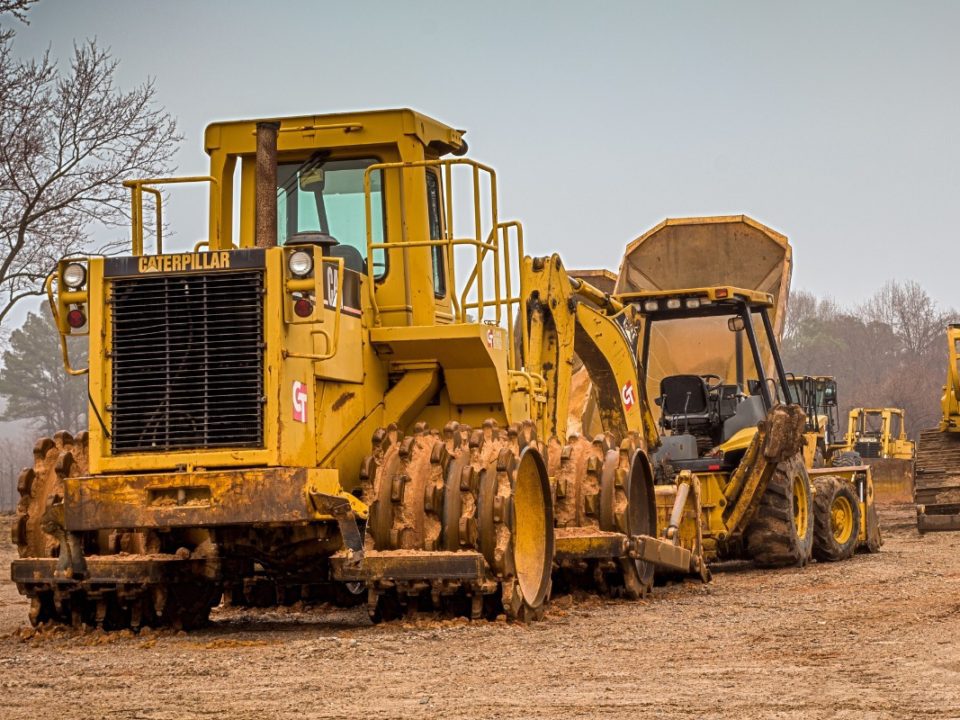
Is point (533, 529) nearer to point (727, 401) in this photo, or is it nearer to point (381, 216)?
point (381, 216)

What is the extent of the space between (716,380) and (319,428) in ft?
29.8

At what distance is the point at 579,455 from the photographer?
11.6 metres

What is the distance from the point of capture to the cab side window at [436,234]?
11227mm

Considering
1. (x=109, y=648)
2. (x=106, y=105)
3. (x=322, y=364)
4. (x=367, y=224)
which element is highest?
(x=106, y=105)

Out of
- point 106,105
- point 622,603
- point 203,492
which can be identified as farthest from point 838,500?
point 106,105

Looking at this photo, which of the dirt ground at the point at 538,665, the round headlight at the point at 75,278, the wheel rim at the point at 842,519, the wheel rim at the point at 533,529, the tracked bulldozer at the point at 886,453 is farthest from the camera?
the tracked bulldozer at the point at 886,453

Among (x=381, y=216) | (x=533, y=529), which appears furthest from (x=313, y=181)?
(x=533, y=529)

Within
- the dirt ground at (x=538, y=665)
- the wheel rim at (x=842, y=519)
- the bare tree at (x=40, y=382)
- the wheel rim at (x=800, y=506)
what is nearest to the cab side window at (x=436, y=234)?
the dirt ground at (x=538, y=665)

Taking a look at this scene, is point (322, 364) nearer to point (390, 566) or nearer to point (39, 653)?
point (390, 566)

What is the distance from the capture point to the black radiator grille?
9.52 meters

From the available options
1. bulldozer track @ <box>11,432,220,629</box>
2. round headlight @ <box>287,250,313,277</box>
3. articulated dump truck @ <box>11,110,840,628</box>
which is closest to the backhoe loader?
articulated dump truck @ <box>11,110,840,628</box>

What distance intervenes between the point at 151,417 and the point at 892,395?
2849 inches

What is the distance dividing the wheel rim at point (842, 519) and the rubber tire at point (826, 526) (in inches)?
6.5

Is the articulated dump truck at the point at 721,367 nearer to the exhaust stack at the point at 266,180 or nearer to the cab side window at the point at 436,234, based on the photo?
the cab side window at the point at 436,234
